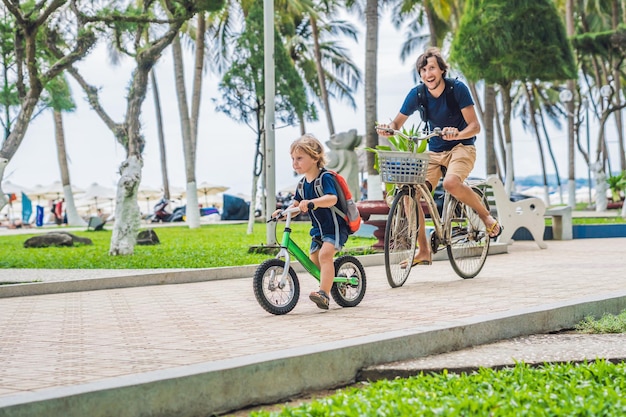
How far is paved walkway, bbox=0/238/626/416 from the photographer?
422 cm

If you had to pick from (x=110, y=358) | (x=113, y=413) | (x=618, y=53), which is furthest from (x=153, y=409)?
(x=618, y=53)

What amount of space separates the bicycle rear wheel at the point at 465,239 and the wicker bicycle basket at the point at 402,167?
803 mm

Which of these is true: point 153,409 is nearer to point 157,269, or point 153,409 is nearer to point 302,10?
point 157,269

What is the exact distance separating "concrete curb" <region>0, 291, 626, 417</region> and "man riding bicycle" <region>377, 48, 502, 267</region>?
2.70m

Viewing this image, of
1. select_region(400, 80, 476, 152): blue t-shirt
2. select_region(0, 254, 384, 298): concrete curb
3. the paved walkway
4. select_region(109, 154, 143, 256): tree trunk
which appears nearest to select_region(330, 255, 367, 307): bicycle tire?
the paved walkway

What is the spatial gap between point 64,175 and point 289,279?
3151 cm

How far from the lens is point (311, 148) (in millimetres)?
6719

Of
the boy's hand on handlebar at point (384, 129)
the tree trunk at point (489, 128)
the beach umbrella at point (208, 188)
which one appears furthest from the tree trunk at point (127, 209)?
the beach umbrella at point (208, 188)

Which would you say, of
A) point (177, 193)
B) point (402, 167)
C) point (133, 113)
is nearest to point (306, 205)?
point (402, 167)

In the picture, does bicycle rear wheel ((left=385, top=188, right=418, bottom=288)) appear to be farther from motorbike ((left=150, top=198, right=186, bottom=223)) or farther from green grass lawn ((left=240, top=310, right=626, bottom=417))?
motorbike ((left=150, top=198, right=186, bottom=223))

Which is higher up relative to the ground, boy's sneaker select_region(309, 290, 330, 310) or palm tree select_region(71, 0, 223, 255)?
palm tree select_region(71, 0, 223, 255)

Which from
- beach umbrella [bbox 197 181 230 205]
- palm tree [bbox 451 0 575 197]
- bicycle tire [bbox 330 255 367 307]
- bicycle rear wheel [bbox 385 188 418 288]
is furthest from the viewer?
beach umbrella [bbox 197 181 230 205]

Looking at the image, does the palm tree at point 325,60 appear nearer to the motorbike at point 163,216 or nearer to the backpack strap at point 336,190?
the motorbike at point 163,216

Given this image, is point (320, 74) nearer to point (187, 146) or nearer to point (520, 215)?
point (187, 146)
